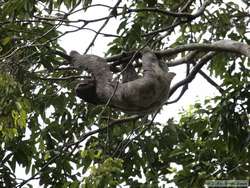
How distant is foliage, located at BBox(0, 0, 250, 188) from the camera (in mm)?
4988

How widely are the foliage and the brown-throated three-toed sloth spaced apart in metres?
0.22

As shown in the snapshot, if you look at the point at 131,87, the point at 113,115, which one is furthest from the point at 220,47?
the point at 113,115

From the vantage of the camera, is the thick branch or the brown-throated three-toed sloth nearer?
the thick branch

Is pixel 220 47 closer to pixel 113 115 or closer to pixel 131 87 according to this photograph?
pixel 131 87

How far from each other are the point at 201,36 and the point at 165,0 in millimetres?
828

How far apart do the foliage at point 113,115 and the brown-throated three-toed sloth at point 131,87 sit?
225mm

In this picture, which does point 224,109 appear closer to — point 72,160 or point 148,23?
point 148,23

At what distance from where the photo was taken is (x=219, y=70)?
673 cm

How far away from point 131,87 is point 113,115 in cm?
212

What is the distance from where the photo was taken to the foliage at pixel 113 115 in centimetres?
499

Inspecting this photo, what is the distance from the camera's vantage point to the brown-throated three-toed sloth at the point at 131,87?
503cm

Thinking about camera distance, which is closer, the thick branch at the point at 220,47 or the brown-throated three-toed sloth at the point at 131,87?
the thick branch at the point at 220,47

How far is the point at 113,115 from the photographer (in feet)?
23.4

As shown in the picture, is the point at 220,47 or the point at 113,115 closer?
the point at 220,47
